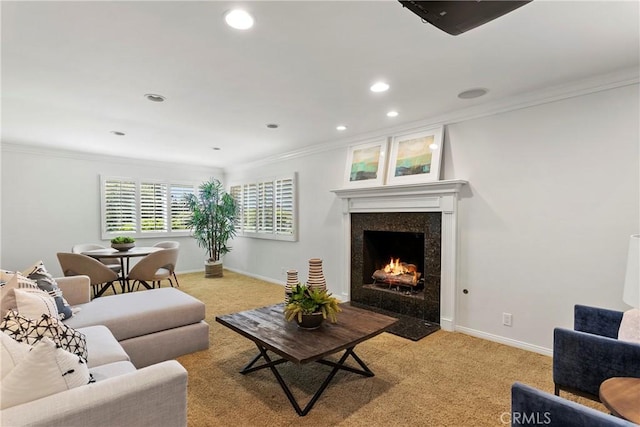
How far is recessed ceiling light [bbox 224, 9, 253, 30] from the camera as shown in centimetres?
183

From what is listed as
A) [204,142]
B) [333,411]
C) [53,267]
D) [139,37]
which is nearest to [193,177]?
[204,142]

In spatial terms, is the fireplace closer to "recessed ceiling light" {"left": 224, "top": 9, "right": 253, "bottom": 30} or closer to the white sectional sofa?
the white sectional sofa

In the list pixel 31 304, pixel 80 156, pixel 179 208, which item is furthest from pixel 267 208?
pixel 31 304

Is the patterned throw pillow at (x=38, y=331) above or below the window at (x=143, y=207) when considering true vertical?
below

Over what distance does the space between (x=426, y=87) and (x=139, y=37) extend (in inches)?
90.9

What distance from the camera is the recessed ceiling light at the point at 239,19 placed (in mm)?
1826

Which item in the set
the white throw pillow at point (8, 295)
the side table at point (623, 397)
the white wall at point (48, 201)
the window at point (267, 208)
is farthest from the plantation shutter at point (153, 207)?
the side table at point (623, 397)

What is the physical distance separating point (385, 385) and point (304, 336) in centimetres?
77

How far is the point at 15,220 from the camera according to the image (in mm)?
5242

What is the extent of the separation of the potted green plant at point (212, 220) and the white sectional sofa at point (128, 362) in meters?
3.32

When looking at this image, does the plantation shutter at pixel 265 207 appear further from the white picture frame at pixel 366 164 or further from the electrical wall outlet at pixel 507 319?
the electrical wall outlet at pixel 507 319

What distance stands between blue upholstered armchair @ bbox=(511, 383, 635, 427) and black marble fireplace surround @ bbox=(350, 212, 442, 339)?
213cm

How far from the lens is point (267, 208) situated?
20.7ft

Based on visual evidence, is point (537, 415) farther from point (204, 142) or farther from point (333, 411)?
point (204, 142)
